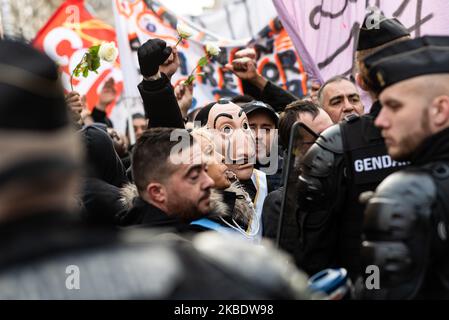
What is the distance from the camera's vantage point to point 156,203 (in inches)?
147

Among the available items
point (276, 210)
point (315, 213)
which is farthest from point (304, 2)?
point (315, 213)

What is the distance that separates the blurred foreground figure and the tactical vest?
2.06 m

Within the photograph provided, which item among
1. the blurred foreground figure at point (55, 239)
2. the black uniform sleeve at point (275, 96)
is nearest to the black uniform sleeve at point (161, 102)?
the black uniform sleeve at point (275, 96)

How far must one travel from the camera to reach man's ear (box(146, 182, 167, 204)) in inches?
147

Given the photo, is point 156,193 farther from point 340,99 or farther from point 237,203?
point 340,99

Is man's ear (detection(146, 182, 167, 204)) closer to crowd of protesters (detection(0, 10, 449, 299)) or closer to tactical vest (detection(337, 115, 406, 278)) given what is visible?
crowd of protesters (detection(0, 10, 449, 299))

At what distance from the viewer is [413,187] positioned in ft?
9.01

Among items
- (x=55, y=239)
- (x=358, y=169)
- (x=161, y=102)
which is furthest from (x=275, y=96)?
(x=55, y=239)

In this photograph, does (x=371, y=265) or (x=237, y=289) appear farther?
(x=371, y=265)

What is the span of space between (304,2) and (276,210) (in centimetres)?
239

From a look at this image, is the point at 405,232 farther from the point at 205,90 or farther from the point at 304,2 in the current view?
A: the point at 205,90

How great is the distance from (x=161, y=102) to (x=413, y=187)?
2.48 meters

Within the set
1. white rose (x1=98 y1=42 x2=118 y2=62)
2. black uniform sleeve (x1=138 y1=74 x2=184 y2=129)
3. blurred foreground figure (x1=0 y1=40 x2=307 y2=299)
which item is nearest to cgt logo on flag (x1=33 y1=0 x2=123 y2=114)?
white rose (x1=98 y1=42 x2=118 y2=62)

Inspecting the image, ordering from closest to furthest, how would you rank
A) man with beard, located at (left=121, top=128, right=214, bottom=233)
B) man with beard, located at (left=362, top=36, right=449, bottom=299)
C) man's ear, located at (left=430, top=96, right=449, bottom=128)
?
man with beard, located at (left=362, top=36, right=449, bottom=299), man's ear, located at (left=430, top=96, right=449, bottom=128), man with beard, located at (left=121, top=128, right=214, bottom=233)
